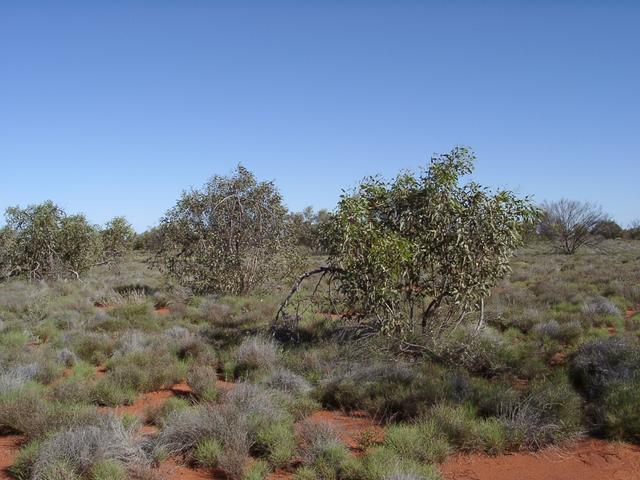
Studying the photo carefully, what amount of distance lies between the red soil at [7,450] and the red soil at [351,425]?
10.8 ft

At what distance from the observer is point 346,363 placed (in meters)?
8.61

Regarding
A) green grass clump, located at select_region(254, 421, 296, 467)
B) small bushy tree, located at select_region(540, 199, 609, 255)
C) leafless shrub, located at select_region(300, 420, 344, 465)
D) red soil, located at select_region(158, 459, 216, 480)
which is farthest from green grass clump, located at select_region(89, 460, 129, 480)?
small bushy tree, located at select_region(540, 199, 609, 255)

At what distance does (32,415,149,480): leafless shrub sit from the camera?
A: 16.8 ft

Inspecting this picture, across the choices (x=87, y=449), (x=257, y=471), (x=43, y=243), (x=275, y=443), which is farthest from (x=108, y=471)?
(x=43, y=243)

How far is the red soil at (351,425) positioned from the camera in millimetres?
6133

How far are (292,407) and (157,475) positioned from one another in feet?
7.11

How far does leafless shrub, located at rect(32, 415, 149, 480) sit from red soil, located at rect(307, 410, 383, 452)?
2.13 metres

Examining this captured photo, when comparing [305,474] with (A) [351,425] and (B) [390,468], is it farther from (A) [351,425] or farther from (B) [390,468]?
(A) [351,425]

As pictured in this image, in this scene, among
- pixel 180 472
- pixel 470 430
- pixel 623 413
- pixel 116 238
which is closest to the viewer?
pixel 180 472

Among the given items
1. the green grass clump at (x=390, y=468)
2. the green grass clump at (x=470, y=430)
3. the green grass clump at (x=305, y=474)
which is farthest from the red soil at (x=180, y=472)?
the green grass clump at (x=470, y=430)

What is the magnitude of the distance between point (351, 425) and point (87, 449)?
10.1 feet

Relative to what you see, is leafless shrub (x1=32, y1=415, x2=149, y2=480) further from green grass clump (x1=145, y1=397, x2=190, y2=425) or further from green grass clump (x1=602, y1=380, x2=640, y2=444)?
green grass clump (x1=602, y1=380, x2=640, y2=444)

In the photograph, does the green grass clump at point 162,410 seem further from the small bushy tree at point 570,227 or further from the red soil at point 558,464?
the small bushy tree at point 570,227

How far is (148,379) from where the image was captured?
8219 millimetres
